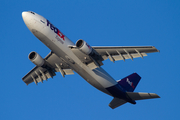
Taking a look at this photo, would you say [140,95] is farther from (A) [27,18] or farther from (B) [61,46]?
(A) [27,18]

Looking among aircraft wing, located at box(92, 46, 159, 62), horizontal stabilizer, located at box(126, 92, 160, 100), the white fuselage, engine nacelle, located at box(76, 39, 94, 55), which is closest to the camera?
the white fuselage

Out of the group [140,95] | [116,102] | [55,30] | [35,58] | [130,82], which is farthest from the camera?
[130,82]

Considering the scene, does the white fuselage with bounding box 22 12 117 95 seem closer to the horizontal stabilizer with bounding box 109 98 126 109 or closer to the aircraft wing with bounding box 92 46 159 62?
the aircraft wing with bounding box 92 46 159 62

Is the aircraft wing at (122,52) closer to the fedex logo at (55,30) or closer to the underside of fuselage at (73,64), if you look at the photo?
the underside of fuselage at (73,64)

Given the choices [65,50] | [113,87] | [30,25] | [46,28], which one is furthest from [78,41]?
[113,87]

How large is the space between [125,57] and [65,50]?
22.0 feet

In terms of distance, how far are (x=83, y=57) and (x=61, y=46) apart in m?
2.83

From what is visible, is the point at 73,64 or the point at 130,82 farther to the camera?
the point at 130,82

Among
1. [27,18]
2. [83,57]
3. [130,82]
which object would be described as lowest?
[83,57]

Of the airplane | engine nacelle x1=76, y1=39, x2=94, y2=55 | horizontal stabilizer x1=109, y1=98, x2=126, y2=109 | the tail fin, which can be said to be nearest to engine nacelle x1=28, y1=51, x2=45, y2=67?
the airplane

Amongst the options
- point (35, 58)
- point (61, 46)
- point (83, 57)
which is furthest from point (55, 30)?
point (35, 58)

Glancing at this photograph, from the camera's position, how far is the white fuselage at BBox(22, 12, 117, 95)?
951 inches

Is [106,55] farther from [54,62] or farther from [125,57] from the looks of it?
[54,62]

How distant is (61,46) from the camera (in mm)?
25312
